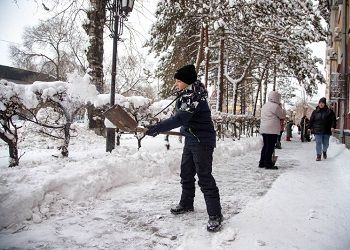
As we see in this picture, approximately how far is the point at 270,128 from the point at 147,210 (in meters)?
4.54

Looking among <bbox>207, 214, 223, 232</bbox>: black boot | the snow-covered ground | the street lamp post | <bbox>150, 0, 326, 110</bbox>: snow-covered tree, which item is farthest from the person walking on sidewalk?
<bbox>150, 0, 326, 110</bbox>: snow-covered tree

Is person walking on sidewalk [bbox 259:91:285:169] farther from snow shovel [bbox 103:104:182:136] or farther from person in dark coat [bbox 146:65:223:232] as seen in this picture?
snow shovel [bbox 103:104:182:136]

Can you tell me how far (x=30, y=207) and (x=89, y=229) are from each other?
0.80 m

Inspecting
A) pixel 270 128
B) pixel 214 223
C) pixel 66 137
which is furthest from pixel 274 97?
pixel 214 223

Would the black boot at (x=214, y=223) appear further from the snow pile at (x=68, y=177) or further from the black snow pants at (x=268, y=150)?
the black snow pants at (x=268, y=150)

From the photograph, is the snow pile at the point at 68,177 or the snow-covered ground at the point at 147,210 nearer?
the snow-covered ground at the point at 147,210

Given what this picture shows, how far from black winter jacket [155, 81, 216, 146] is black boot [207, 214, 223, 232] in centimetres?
80

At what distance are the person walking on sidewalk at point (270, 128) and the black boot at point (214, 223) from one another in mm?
4569

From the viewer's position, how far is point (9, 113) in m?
5.50

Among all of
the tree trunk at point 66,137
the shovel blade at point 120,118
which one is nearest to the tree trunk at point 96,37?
the tree trunk at point 66,137

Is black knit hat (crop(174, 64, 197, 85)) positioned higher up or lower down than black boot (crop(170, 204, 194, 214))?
higher up

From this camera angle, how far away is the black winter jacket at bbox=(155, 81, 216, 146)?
361cm

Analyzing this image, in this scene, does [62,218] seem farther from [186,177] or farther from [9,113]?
[9,113]

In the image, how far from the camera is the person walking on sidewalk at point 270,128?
7.91 meters
